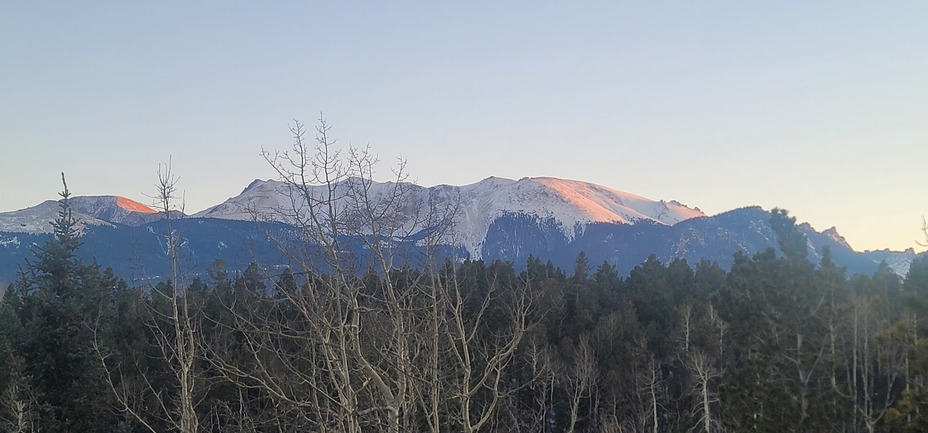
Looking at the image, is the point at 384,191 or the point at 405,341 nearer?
the point at 405,341

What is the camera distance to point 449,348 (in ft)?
23.3

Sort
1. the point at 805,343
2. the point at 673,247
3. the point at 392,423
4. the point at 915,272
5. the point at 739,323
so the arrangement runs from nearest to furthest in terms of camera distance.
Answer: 1. the point at 392,423
2. the point at 805,343
3. the point at 739,323
4. the point at 915,272
5. the point at 673,247

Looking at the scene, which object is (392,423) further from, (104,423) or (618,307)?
(618,307)

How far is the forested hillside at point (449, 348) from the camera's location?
6441mm

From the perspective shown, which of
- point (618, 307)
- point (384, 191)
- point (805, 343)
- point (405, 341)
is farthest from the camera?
point (618, 307)

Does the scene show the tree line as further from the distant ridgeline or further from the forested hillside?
the distant ridgeline

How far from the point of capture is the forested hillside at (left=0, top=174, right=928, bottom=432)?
21.1ft

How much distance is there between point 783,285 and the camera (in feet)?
70.4

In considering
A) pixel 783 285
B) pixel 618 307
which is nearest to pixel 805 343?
pixel 783 285

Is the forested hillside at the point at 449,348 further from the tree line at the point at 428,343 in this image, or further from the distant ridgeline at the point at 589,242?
the distant ridgeline at the point at 589,242

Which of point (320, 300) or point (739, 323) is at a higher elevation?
point (320, 300)

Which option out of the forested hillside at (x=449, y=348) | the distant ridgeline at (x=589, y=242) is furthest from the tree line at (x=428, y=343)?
the distant ridgeline at (x=589, y=242)

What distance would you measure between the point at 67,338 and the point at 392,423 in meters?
20.5

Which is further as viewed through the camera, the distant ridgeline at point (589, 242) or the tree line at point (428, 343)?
the distant ridgeline at point (589, 242)
